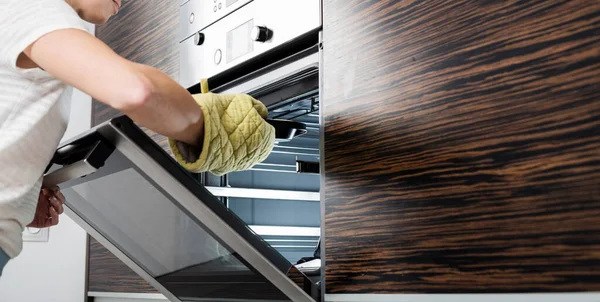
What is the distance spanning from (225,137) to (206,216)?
14 cm

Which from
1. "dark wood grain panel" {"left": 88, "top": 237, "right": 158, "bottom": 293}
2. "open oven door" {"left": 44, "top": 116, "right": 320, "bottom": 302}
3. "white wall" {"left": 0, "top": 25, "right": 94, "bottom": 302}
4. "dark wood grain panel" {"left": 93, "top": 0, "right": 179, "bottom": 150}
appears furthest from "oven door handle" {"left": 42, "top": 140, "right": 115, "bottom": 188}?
"white wall" {"left": 0, "top": 25, "right": 94, "bottom": 302}

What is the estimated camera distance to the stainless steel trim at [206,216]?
1079 mm

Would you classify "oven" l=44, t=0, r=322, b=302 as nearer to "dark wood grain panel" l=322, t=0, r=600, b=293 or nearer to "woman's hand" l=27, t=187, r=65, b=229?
"woman's hand" l=27, t=187, r=65, b=229

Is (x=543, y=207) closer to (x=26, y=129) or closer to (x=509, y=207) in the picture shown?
(x=509, y=207)

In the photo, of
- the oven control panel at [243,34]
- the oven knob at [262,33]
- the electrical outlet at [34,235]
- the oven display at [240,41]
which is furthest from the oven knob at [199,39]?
the electrical outlet at [34,235]

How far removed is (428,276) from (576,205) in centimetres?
28

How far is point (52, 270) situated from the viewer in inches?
108

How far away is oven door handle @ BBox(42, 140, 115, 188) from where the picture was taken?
1.09 metres

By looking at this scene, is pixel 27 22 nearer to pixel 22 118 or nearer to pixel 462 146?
pixel 22 118

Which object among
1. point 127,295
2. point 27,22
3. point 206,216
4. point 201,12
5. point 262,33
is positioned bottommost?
point 127,295

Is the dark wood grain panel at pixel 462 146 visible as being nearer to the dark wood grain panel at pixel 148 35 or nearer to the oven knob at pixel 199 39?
the oven knob at pixel 199 39

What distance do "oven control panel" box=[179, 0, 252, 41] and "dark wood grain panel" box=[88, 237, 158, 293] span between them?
0.77 metres

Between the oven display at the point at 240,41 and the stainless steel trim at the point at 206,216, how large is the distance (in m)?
0.62

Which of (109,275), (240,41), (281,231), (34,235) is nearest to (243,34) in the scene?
(240,41)
